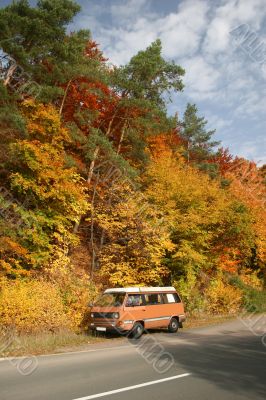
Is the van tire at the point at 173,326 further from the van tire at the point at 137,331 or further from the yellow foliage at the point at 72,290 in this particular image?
the yellow foliage at the point at 72,290

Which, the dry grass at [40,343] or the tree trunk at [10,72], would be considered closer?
the dry grass at [40,343]

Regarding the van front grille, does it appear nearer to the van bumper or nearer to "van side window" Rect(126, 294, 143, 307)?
the van bumper

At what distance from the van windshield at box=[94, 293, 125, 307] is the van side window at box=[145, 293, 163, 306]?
1.38m

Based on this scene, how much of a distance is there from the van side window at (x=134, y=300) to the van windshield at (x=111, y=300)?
0.92 feet

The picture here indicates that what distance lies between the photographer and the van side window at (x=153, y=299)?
18766 mm

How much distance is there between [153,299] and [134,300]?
1426mm

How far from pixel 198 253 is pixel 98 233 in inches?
299

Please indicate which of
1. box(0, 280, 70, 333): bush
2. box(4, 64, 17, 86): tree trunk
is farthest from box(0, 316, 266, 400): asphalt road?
box(4, 64, 17, 86): tree trunk

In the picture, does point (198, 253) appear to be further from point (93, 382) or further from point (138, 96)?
point (93, 382)

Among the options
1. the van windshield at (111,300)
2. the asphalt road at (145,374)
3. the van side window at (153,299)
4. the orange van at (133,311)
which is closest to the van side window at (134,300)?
the orange van at (133,311)

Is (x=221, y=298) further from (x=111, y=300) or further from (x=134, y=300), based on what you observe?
(x=111, y=300)

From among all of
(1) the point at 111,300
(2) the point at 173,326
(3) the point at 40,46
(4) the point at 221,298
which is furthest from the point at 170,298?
(3) the point at 40,46

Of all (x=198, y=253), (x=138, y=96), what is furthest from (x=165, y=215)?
(x=138, y=96)

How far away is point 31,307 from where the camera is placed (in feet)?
53.1
